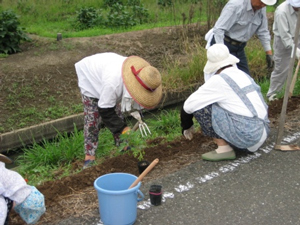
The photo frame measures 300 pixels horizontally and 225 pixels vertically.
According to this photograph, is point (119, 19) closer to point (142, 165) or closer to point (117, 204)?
point (142, 165)

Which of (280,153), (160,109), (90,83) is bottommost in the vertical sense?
(160,109)

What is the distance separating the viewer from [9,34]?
8.83 metres

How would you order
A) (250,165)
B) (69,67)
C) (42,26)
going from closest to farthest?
(250,165) < (69,67) < (42,26)

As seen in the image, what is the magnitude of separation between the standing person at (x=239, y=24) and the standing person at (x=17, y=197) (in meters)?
3.35

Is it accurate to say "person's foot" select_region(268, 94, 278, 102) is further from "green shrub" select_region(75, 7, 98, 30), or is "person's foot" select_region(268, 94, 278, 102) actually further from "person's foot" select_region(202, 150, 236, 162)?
"green shrub" select_region(75, 7, 98, 30)

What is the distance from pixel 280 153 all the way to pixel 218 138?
0.71m

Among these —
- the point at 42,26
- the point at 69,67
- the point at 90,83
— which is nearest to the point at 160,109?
the point at 69,67

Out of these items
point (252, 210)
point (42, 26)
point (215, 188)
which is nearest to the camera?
point (252, 210)

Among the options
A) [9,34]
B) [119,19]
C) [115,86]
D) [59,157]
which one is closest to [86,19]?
[119,19]

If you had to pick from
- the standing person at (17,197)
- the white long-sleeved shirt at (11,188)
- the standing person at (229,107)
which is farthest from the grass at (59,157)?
the white long-sleeved shirt at (11,188)

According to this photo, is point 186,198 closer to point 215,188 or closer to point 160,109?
point 215,188

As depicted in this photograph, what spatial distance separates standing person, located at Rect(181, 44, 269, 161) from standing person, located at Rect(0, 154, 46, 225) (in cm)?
186

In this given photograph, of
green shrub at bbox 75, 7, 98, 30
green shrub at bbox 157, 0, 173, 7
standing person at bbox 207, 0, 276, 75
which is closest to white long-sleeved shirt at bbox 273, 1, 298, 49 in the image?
standing person at bbox 207, 0, 276, 75

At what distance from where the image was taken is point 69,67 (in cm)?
868
